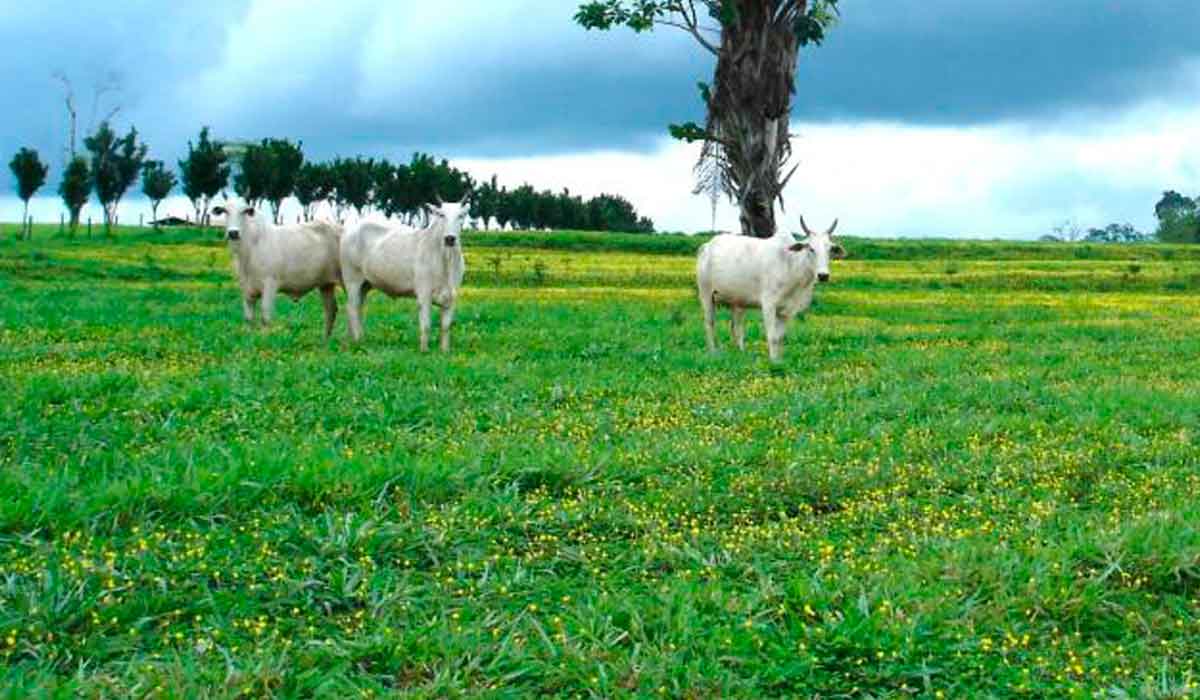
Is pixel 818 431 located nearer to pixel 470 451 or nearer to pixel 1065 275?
pixel 470 451

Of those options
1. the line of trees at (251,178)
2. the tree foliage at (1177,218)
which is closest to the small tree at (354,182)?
the line of trees at (251,178)

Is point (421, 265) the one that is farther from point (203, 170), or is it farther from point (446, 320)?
point (203, 170)

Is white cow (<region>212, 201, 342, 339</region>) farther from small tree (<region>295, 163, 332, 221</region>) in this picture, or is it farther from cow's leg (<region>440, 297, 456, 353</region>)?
small tree (<region>295, 163, 332, 221</region>)

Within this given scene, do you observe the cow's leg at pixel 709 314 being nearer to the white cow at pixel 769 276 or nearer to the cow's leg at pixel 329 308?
the white cow at pixel 769 276

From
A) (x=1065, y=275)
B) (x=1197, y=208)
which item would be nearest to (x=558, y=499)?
(x=1065, y=275)

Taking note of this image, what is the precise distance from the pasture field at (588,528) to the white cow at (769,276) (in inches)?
89.9

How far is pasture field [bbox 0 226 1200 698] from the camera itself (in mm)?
5449

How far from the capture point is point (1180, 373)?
50.3 ft

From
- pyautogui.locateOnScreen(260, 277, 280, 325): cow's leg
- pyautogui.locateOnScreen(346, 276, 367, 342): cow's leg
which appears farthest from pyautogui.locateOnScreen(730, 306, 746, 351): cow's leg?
pyautogui.locateOnScreen(260, 277, 280, 325): cow's leg

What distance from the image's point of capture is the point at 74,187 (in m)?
76.0

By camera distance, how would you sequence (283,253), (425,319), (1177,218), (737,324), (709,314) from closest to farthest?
(425,319) < (283,253) < (709,314) < (737,324) < (1177,218)

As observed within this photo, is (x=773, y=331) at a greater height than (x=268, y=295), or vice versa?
(x=268, y=295)

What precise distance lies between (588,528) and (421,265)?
Result: 32.3ft

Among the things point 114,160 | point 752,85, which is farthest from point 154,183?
point 752,85
